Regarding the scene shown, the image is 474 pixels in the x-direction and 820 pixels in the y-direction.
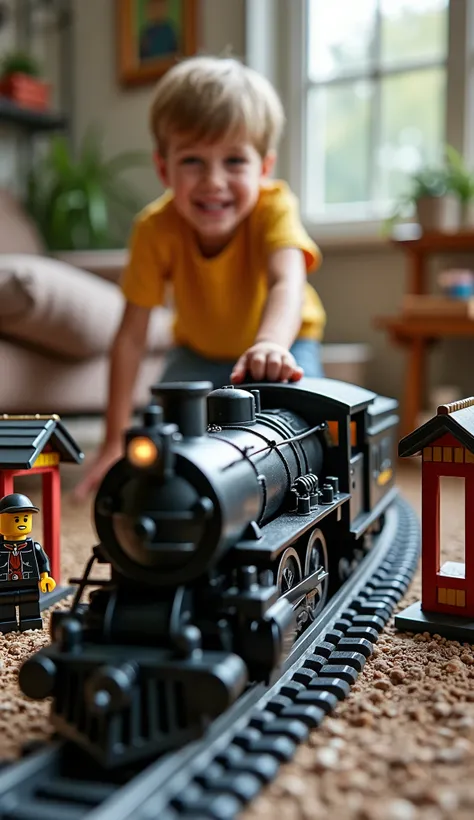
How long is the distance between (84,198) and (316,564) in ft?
8.90

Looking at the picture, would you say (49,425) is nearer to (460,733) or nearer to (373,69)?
(460,733)

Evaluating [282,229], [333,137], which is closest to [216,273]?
[282,229]

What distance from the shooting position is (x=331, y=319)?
12.2 ft

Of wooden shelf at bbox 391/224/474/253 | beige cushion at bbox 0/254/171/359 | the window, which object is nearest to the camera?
beige cushion at bbox 0/254/171/359

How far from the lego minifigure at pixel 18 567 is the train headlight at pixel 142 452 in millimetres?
457

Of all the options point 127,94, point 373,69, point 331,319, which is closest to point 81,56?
point 127,94

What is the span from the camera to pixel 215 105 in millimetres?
1786

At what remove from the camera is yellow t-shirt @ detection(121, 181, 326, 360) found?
2.06 metres

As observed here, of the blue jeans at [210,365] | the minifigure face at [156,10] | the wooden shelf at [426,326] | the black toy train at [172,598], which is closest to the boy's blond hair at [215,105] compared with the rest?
the blue jeans at [210,365]

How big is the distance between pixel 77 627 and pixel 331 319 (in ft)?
9.75

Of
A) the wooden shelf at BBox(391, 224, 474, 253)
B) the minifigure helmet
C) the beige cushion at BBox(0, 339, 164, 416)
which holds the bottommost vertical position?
the minifigure helmet

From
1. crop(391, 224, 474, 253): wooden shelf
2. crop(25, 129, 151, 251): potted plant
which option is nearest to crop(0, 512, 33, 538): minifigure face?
crop(391, 224, 474, 253): wooden shelf

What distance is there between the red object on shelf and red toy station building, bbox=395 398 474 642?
3.05 metres

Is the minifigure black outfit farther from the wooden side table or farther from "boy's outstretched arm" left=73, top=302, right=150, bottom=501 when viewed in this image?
the wooden side table
